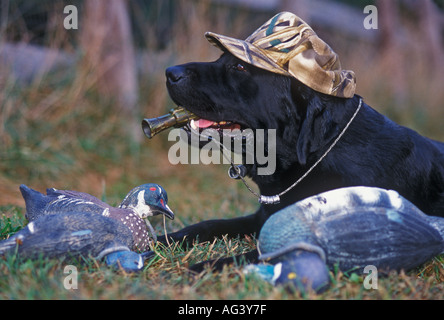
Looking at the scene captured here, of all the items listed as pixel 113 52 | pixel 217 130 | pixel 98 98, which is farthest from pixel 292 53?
pixel 113 52

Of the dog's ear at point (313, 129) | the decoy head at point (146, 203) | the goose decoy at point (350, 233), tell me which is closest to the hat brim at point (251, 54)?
Answer: the dog's ear at point (313, 129)

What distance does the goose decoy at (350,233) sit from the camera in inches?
68.5

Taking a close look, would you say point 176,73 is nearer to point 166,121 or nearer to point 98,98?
point 166,121

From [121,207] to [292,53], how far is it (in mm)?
955

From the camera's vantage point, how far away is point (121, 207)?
7.18 feet

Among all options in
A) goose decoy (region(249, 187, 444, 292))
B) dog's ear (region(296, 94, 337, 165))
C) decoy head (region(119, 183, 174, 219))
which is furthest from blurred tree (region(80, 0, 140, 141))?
goose decoy (region(249, 187, 444, 292))

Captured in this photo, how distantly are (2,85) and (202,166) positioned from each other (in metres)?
1.85

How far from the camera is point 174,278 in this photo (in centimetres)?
185

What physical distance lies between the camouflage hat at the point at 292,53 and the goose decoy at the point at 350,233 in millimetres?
503

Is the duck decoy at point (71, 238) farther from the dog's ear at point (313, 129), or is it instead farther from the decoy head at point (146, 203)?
the dog's ear at point (313, 129)
